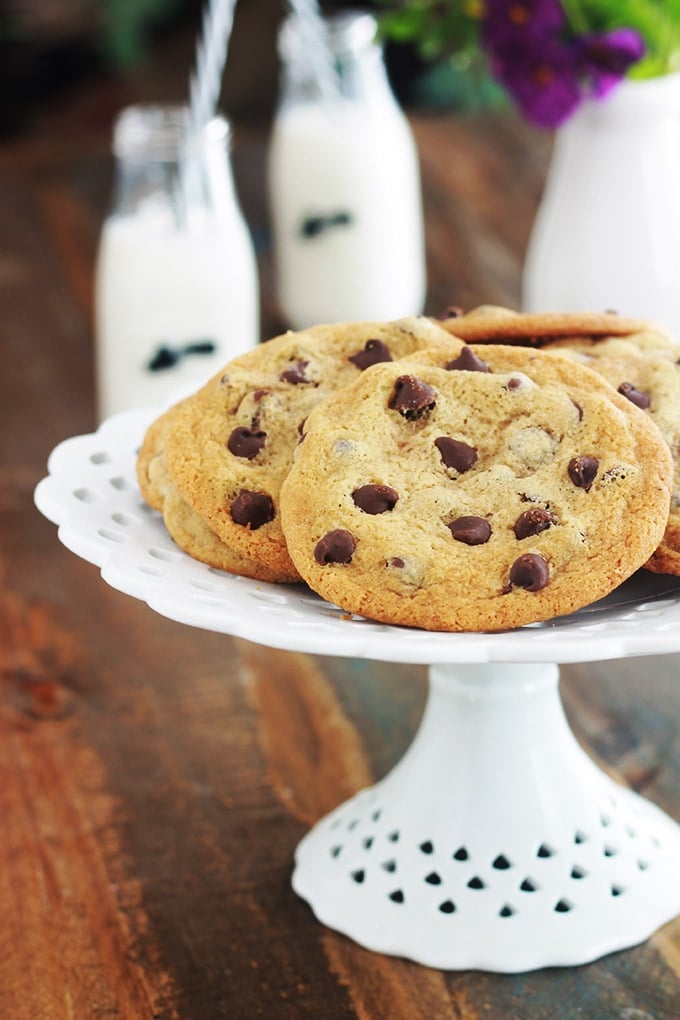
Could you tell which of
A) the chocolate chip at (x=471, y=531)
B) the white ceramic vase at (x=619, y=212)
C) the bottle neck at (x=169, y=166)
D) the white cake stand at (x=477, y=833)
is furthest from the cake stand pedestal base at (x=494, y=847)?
the bottle neck at (x=169, y=166)

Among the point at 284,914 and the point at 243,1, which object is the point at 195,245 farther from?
the point at 243,1

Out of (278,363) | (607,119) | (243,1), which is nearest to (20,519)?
(278,363)

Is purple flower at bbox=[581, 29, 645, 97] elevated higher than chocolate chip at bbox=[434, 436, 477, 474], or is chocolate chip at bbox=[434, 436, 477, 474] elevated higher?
purple flower at bbox=[581, 29, 645, 97]

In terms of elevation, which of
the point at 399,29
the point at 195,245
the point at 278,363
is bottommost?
the point at 195,245

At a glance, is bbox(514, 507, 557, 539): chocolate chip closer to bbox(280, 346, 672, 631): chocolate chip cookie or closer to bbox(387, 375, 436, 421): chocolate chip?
bbox(280, 346, 672, 631): chocolate chip cookie

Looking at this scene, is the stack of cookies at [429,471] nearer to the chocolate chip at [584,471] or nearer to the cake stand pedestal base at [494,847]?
the chocolate chip at [584,471]

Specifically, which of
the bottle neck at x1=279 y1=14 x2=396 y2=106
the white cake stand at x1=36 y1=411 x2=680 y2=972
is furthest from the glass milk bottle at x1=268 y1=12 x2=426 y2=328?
the white cake stand at x1=36 y1=411 x2=680 y2=972

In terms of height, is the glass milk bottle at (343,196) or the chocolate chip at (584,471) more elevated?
the chocolate chip at (584,471)
